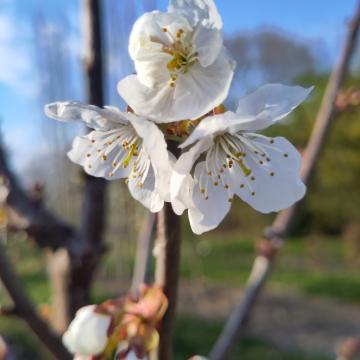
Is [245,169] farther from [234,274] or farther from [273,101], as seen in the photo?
[234,274]

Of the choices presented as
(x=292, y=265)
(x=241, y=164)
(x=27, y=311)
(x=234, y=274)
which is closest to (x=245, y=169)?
(x=241, y=164)

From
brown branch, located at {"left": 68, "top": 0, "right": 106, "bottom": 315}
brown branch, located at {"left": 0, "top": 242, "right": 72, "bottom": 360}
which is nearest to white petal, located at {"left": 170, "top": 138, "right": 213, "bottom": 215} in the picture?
brown branch, located at {"left": 0, "top": 242, "right": 72, "bottom": 360}

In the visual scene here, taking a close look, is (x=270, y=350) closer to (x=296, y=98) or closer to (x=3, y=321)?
(x=3, y=321)

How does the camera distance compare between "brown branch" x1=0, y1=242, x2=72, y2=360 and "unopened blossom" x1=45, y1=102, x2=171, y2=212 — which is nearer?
"unopened blossom" x1=45, y1=102, x2=171, y2=212

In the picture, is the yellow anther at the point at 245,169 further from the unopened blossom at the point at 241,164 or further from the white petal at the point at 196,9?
the white petal at the point at 196,9

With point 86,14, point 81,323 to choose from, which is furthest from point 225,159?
point 86,14

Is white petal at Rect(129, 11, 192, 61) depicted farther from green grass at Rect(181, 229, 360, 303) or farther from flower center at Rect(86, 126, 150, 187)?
green grass at Rect(181, 229, 360, 303)

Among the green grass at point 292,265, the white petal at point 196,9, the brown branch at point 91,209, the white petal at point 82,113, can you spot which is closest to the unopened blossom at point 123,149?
the white petal at point 82,113
